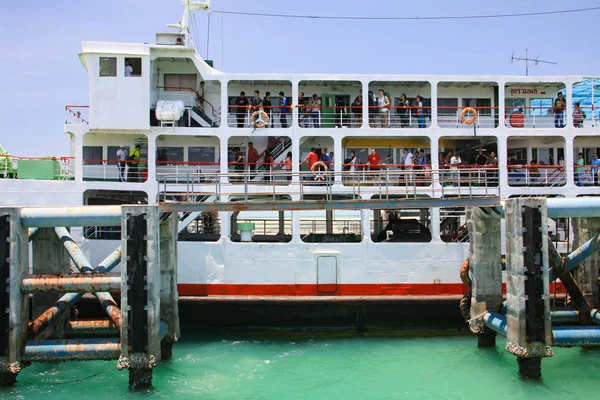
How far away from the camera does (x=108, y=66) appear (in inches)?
638

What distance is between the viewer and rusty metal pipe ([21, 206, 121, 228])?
11094mm

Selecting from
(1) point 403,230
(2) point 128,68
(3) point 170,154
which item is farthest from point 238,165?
(1) point 403,230

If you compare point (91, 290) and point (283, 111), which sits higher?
point (283, 111)

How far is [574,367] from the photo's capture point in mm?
12336

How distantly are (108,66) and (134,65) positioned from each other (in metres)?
0.77

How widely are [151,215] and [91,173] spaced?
23.4 feet

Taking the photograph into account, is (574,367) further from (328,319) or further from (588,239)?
(328,319)

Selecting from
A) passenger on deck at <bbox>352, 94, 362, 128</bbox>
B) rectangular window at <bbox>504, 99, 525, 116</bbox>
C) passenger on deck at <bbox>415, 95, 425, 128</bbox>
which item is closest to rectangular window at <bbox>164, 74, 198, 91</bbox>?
passenger on deck at <bbox>352, 94, 362, 128</bbox>

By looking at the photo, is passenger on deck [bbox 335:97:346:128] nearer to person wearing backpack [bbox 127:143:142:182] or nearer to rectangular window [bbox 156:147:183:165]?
rectangular window [bbox 156:147:183:165]

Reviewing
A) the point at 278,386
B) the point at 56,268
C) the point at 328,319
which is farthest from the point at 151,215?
the point at 328,319

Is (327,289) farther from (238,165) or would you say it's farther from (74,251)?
(74,251)

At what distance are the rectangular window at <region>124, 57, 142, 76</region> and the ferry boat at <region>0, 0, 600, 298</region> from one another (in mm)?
43

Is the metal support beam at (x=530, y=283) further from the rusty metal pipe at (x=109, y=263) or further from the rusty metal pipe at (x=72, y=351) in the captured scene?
the rusty metal pipe at (x=109, y=263)

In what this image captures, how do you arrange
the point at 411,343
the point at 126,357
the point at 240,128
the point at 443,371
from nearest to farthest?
the point at 126,357
the point at 443,371
the point at 411,343
the point at 240,128
